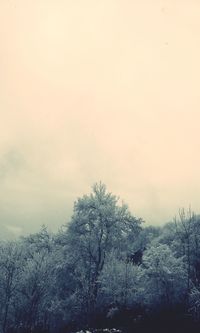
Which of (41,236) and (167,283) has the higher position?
(41,236)

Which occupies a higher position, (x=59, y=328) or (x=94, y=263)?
(x=94, y=263)

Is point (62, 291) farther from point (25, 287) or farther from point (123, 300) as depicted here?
point (123, 300)

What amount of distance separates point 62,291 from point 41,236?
14.7 meters

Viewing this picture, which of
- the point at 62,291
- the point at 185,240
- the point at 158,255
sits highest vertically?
the point at 185,240

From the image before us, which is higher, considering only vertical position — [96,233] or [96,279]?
[96,233]

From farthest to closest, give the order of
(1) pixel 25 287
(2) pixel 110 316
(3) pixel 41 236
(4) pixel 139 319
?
1. (3) pixel 41 236
2. (1) pixel 25 287
3. (2) pixel 110 316
4. (4) pixel 139 319

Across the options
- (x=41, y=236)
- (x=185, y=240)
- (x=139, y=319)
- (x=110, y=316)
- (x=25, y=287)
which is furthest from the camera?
(x=41, y=236)

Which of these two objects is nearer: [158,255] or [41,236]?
[158,255]

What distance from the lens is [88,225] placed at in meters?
45.1

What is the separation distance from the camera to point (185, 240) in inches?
2142

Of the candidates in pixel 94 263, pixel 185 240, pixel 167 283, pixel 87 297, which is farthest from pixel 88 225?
pixel 185 240

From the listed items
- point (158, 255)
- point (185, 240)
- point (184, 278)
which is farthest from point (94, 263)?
point (185, 240)

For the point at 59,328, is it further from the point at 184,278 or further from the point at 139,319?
the point at 184,278

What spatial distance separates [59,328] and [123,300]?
1048 cm
